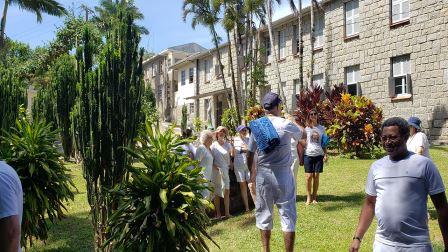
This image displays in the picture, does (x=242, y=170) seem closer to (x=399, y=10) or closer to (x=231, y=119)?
(x=399, y=10)

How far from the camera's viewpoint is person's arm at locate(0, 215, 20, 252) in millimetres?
2078

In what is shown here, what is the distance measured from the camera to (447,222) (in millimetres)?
2949

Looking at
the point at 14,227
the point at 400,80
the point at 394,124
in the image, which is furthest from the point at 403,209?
the point at 400,80

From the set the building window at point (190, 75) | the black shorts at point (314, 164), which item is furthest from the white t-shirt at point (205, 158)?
the building window at point (190, 75)

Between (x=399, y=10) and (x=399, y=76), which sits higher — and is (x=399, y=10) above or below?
above

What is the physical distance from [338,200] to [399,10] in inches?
487

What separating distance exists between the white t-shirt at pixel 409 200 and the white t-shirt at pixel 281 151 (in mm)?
1879

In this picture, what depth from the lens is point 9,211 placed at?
2104mm

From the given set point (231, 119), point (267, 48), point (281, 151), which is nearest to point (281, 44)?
point (267, 48)

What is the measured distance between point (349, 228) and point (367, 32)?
1441cm

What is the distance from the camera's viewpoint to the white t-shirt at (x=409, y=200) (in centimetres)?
298

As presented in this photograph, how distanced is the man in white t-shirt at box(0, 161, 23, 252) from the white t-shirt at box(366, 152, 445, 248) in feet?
8.01

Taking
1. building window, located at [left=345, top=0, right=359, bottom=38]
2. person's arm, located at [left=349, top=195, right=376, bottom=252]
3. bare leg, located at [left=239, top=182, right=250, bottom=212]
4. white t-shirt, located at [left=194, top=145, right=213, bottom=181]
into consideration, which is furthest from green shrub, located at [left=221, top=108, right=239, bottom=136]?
person's arm, located at [left=349, top=195, right=376, bottom=252]

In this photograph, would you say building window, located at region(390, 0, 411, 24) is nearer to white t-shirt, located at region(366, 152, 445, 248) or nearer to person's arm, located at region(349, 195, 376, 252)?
person's arm, located at region(349, 195, 376, 252)
